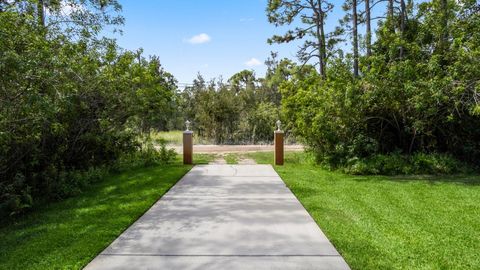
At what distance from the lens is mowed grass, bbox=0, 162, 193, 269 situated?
3.63 metres

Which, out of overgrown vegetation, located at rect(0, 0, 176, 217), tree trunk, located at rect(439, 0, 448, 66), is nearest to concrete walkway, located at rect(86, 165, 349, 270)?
overgrown vegetation, located at rect(0, 0, 176, 217)

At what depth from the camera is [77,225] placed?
15.6ft

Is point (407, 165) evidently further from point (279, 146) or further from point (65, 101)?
point (65, 101)

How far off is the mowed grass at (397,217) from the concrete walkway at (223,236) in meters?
0.29

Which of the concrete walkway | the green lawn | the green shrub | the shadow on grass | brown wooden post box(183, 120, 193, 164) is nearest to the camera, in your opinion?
the concrete walkway

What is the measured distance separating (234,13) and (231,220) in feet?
36.4

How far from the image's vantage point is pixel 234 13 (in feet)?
47.1

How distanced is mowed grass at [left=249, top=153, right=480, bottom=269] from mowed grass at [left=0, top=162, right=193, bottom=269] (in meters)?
2.52

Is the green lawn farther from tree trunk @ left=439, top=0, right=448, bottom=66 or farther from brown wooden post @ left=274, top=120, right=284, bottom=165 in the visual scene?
tree trunk @ left=439, top=0, right=448, bottom=66

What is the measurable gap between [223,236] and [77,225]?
77.7 inches

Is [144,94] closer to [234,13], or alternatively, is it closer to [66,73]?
[66,73]

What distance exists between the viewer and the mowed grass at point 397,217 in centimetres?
357

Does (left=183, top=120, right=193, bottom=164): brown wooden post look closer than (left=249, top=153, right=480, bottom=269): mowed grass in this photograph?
No

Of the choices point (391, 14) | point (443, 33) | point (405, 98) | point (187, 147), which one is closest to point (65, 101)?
point (187, 147)
